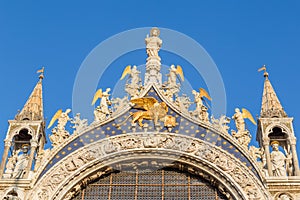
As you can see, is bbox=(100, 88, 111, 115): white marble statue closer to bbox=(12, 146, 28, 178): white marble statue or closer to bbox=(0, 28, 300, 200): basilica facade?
bbox=(0, 28, 300, 200): basilica facade

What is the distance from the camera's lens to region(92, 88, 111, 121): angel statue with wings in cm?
1748

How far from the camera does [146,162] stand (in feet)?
54.0

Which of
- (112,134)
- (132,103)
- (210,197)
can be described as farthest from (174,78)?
(210,197)

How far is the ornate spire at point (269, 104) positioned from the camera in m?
16.9

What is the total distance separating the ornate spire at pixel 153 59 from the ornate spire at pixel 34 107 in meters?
2.99

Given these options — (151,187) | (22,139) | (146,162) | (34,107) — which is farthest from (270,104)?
(22,139)

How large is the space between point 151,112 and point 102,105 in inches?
55.0

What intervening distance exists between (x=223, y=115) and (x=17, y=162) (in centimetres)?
544

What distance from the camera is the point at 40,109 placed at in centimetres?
1752

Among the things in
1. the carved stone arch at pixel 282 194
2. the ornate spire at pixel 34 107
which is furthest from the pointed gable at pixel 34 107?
the carved stone arch at pixel 282 194

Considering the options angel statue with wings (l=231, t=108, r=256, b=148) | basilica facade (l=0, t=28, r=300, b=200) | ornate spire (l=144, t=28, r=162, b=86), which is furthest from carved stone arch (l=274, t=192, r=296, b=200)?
ornate spire (l=144, t=28, r=162, b=86)

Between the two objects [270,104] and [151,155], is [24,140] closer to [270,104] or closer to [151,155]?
[151,155]

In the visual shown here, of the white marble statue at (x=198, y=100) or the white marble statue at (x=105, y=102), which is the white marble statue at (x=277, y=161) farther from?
the white marble statue at (x=105, y=102)

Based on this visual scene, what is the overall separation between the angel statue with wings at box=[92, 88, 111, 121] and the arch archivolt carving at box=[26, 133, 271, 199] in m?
0.98
